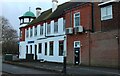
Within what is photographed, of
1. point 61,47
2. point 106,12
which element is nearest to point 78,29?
point 106,12

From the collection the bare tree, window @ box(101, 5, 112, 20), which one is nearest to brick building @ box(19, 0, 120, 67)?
window @ box(101, 5, 112, 20)

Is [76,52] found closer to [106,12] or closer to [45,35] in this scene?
[106,12]

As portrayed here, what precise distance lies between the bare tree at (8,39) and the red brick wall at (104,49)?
43.1 m

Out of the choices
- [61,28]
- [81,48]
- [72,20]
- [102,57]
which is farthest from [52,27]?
[102,57]

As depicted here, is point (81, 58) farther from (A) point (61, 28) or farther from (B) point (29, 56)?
(B) point (29, 56)

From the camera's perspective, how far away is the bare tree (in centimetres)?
7401

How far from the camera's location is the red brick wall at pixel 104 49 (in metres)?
27.8

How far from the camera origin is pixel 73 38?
118 feet

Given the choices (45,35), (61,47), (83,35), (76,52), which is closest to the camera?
(83,35)

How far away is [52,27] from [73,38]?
27.4ft

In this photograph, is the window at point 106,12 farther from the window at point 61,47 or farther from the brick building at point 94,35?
the window at point 61,47

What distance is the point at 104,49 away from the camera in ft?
96.7

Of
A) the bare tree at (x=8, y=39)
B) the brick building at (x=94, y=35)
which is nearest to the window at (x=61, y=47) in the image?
the brick building at (x=94, y=35)

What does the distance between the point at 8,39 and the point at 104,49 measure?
55.9 meters
